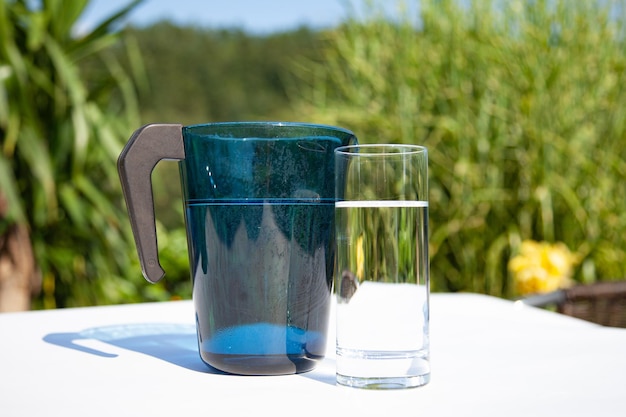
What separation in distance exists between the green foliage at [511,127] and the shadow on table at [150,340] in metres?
2.29

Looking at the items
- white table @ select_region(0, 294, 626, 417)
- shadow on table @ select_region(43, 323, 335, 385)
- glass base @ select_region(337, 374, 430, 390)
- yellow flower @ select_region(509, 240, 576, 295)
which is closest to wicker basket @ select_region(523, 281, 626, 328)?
white table @ select_region(0, 294, 626, 417)

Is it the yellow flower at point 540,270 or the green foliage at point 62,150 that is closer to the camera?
the yellow flower at point 540,270

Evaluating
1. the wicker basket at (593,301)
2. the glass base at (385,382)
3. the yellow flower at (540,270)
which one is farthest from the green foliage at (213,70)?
the glass base at (385,382)

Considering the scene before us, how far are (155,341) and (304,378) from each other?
0.25m

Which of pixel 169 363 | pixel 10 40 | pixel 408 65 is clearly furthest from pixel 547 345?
pixel 408 65

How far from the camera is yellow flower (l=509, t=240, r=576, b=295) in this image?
2.62 m

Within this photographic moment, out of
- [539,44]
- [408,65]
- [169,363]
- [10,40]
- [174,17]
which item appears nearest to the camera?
[169,363]

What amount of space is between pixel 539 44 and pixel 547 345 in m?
2.73

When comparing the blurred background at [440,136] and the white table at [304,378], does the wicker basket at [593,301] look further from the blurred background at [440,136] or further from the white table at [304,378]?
the blurred background at [440,136]

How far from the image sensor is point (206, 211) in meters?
0.64

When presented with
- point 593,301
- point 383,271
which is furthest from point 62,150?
point 383,271

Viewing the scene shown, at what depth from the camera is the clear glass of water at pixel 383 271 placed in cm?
58

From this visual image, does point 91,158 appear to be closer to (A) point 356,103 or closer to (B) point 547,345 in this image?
(A) point 356,103

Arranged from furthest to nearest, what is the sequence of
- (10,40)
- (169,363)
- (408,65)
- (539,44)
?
(408,65), (539,44), (10,40), (169,363)
